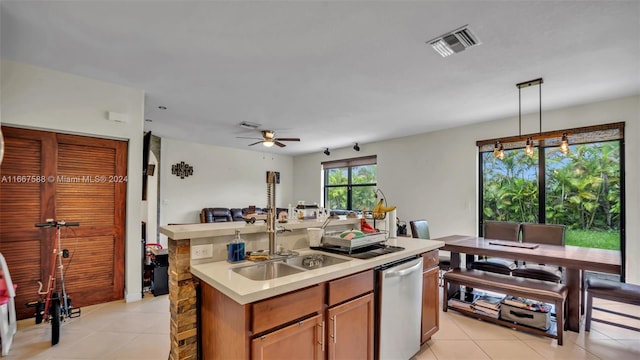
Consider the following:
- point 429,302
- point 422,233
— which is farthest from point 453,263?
point 429,302

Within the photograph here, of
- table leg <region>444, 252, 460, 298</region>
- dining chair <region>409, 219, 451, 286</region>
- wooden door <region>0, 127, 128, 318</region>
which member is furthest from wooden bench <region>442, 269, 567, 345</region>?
wooden door <region>0, 127, 128, 318</region>

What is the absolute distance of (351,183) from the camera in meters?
7.59

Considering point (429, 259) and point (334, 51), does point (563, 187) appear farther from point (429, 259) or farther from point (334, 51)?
point (334, 51)

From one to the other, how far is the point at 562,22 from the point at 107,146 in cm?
463

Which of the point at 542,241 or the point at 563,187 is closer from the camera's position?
the point at 542,241

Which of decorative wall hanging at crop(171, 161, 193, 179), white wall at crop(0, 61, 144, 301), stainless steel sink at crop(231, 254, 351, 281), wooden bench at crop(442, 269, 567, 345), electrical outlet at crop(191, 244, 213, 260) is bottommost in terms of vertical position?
wooden bench at crop(442, 269, 567, 345)

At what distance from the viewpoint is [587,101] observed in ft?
12.6

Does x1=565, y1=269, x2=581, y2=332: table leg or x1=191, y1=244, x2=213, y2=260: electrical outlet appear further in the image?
x1=565, y1=269, x2=581, y2=332: table leg

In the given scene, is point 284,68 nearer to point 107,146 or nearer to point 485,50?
point 485,50

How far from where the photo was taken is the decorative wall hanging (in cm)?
676

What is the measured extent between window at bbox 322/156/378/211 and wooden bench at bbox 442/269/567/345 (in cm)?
371

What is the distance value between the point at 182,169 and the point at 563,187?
751 centimetres

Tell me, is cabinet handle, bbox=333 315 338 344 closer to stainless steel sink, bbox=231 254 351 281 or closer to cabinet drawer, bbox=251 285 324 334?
cabinet drawer, bbox=251 285 324 334

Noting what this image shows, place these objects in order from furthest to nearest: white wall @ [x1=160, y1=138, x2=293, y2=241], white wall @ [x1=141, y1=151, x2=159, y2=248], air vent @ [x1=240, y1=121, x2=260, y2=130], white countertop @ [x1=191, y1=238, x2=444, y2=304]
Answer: white wall @ [x1=160, y1=138, x2=293, y2=241]
white wall @ [x1=141, y1=151, x2=159, y2=248]
air vent @ [x1=240, y1=121, x2=260, y2=130]
white countertop @ [x1=191, y1=238, x2=444, y2=304]
